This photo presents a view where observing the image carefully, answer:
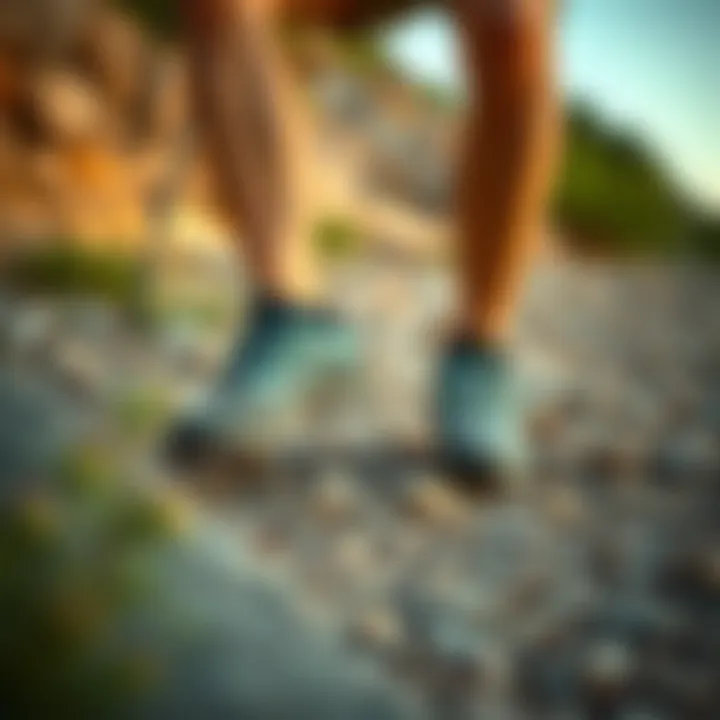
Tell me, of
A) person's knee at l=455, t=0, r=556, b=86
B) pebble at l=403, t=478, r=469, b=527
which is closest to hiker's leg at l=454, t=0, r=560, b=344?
person's knee at l=455, t=0, r=556, b=86

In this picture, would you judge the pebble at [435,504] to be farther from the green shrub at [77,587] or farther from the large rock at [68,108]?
the large rock at [68,108]

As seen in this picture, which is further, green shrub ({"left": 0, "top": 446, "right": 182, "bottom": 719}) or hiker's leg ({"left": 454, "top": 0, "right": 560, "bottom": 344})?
hiker's leg ({"left": 454, "top": 0, "right": 560, "bottom": 344})

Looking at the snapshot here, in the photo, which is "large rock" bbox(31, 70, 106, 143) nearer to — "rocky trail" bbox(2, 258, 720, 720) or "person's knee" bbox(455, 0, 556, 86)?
"rocky trail" bbox(2, 258, 720, 720)

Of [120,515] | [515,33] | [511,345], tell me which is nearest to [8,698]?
[120,515]

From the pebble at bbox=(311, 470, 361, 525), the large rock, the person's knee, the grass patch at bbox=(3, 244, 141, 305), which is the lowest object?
the pebble at bbox=(311, 470, 361, 525)

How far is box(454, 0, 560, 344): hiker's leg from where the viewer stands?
114 cm

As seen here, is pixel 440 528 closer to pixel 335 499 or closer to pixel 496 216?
pixel 335 499

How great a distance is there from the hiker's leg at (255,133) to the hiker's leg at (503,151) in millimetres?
116

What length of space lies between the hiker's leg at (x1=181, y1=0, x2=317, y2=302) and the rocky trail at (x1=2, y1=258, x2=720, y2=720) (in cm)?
4

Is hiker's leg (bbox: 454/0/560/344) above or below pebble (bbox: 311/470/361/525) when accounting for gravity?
above

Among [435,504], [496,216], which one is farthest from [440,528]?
[496,216]

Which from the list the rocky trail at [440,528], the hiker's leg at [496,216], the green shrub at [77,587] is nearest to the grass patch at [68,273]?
the rocky trail at [440,528]

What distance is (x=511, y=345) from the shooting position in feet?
3.85

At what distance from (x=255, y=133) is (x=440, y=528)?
0.30 m
